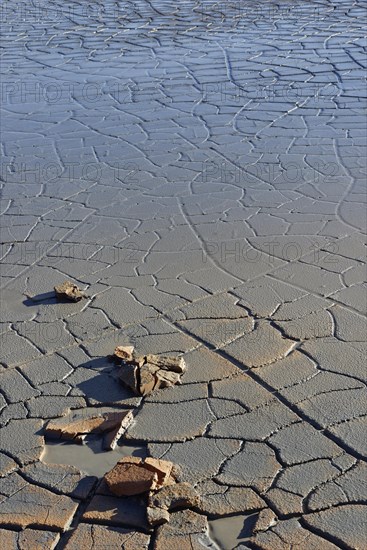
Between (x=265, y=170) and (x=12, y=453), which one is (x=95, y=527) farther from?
(x=265, y=170)

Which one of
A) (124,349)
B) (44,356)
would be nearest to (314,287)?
(124,349)

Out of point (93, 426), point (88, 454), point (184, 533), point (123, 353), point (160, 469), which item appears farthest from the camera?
point (123, 353)

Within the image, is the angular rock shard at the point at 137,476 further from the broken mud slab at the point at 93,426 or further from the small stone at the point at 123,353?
the small stone at the point at 123,353

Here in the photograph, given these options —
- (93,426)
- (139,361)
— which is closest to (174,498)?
(93,426)

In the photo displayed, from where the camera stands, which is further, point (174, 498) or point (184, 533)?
point (174, 498)

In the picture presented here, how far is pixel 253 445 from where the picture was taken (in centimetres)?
362

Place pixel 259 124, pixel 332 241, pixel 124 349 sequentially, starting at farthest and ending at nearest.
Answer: pixel 259 124, pixel 332 241, pixel 124 349

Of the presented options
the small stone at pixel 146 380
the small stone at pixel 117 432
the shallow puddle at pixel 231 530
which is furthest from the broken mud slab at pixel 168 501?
the small stone at pixel 146 380

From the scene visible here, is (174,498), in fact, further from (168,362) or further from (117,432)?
(168,362)

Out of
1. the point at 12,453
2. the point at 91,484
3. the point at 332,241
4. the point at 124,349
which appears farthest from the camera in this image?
the point at 332,241

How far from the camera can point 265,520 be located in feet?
10.4

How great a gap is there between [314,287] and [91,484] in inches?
86.0

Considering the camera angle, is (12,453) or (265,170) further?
(265,170)

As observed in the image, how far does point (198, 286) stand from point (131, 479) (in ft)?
6.61
